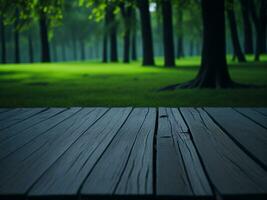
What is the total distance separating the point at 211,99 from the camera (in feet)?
25.7

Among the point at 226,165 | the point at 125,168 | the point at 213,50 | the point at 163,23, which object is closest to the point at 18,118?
the point at 125,168

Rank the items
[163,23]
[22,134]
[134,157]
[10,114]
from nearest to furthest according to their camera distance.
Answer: [134,157], [22,134], [10,114], [163,23]

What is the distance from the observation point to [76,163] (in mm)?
2418

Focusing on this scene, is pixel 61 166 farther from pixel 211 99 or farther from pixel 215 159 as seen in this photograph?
pixel 211 99

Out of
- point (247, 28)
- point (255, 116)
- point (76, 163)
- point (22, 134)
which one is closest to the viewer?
point (76, 163)

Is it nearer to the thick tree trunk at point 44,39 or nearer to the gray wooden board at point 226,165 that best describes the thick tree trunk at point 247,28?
the thick tree trunk at point 44,39

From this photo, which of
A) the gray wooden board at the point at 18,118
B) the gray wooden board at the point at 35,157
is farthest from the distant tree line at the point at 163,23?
the gray wooden board at the point at 35,157

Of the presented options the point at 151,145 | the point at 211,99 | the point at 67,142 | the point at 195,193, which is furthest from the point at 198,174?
the point at 211,99

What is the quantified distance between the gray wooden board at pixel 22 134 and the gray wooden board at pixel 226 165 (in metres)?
1.54

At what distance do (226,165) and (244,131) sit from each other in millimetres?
1234

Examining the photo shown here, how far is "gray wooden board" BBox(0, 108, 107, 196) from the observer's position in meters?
2.04

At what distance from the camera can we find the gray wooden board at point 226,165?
192 cm

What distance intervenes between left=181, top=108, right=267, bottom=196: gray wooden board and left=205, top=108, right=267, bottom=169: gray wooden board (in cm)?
8

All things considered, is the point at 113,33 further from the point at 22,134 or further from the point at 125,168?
the point at 125,168
